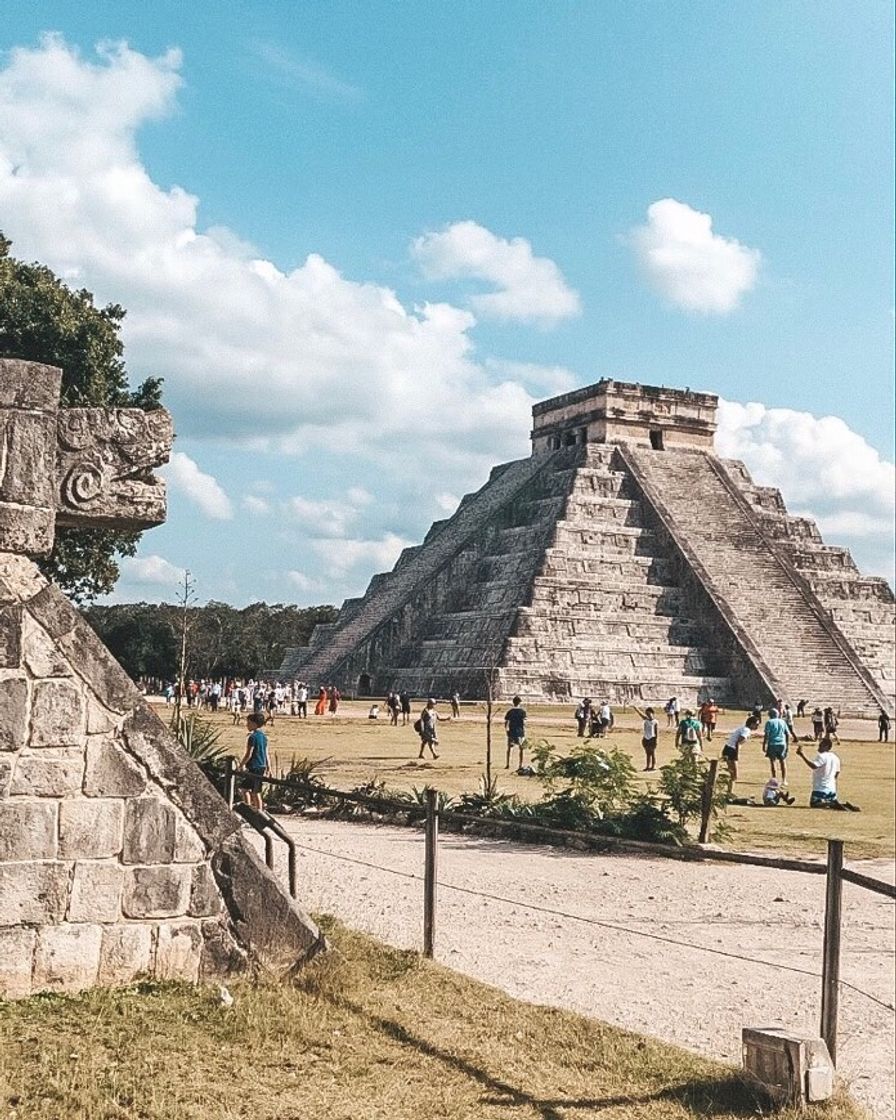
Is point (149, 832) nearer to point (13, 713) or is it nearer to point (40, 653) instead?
point (13, 713)

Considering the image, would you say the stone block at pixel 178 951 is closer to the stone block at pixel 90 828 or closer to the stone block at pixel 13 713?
the stone block at pixel 90 828

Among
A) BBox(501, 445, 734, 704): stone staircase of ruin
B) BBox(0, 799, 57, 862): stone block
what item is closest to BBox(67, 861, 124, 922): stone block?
BBox(0, 799, 57, 862): stone block

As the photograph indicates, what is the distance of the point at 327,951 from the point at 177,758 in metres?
1.02

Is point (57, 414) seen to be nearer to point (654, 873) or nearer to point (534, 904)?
point (534, 904)

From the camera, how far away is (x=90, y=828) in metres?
4.59

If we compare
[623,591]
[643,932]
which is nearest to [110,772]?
[643,932]

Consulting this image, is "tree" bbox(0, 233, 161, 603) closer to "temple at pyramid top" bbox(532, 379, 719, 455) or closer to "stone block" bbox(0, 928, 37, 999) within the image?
"stone block" bbox(0, 928, 37, 999)

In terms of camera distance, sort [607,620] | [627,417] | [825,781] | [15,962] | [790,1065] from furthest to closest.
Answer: [627,417] → [607,620] → [825,781] → [15,962] → [790,1065]

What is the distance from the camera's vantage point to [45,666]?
15.1 feet

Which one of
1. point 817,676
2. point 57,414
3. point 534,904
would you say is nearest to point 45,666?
point 57,414

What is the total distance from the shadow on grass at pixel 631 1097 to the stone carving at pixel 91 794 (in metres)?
0.91

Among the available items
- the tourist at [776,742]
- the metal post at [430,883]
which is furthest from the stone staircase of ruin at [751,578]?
the metal post at [430,883]

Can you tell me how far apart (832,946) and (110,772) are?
8.95ft

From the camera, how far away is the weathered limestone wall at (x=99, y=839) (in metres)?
4.48
